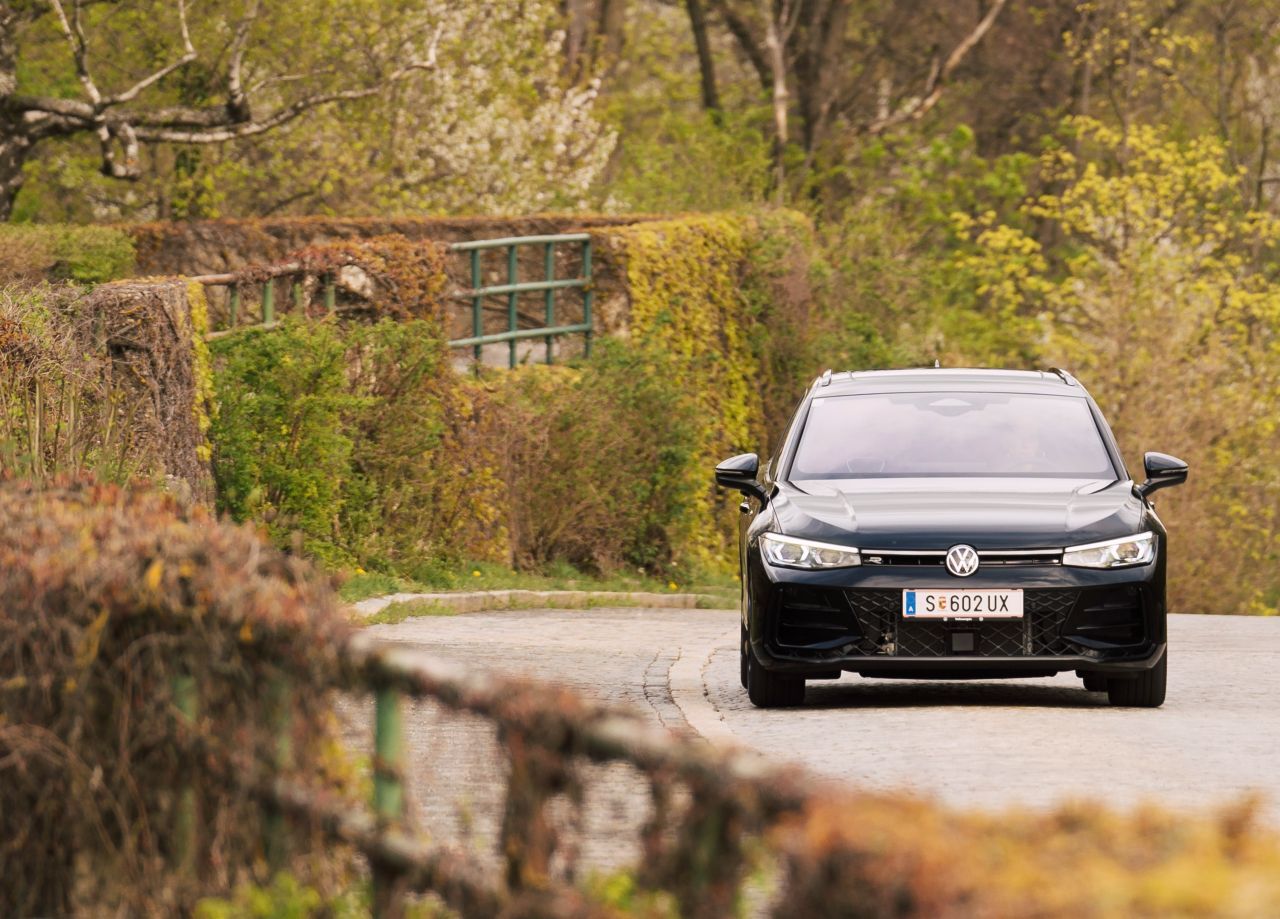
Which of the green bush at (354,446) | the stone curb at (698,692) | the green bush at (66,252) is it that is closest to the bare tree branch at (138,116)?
the green bush at (66,252)

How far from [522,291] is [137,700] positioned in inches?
789

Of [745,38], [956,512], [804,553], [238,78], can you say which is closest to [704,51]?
A: [745,38]

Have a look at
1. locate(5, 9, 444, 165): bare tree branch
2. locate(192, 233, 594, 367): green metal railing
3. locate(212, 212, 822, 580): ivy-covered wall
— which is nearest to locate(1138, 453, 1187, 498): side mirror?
locate(212, 212, 822, 580): ivy-covered wall

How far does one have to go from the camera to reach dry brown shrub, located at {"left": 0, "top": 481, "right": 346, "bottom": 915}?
548 cm

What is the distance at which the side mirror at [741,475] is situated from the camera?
1262 centimetres

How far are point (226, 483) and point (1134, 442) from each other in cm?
2246

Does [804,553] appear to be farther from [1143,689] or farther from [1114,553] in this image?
[1143,689]

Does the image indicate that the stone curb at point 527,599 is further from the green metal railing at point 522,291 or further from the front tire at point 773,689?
the front tire at point 773,689

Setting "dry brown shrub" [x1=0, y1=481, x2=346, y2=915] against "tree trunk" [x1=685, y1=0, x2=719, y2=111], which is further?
"tree trunk" [x1=685, y1=0, x2=719, y2=111]

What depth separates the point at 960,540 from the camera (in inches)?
447

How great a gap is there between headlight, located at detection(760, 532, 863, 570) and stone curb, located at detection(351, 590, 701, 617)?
5.08 meters

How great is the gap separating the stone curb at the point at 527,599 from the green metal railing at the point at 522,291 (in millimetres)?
2629

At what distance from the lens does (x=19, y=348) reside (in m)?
13.3

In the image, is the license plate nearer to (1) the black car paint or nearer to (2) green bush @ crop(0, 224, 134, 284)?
(1) the black car paint
